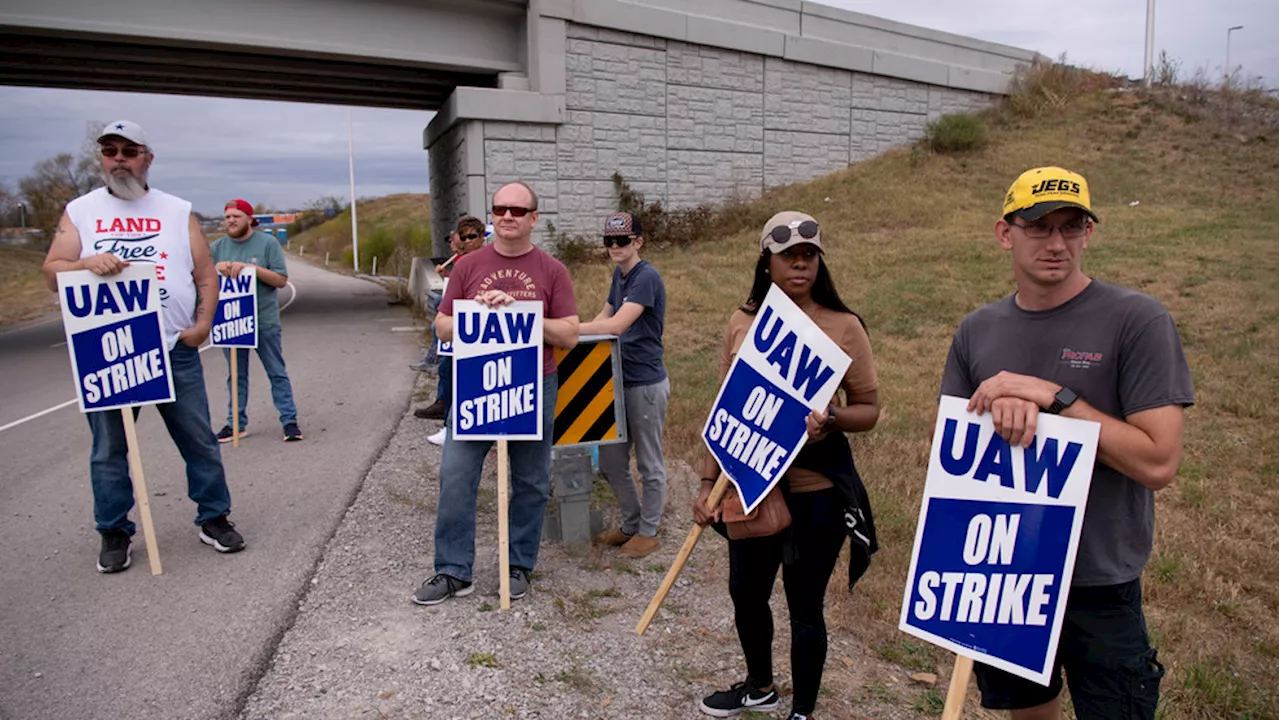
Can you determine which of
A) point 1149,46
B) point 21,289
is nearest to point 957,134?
point 1149,46

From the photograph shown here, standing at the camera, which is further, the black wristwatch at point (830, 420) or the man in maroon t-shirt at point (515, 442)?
the man in maroon t-shirt at point (515, 442)

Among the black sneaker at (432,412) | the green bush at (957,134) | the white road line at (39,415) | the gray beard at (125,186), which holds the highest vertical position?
the green bush at (957,134)

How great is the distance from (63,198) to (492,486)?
4691cm

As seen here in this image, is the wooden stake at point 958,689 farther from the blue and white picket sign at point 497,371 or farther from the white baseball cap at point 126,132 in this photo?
the white baseball cap at point 126,132

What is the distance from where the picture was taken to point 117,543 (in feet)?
15.7

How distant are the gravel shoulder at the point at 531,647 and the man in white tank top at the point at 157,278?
3.02 ft

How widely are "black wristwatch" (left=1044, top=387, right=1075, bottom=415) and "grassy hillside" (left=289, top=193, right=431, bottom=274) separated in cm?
2715

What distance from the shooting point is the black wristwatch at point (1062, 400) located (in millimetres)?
2137

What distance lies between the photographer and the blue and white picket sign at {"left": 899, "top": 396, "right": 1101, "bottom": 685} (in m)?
2.22

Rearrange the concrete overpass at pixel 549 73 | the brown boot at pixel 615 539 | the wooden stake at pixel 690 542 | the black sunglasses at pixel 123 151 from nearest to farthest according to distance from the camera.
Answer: the wooden stake at pixel 690 542 < the black sunglasses at pixel 123 151 < the brown boot at pixel 615 539 < the concrete overpass at pixel 549 73

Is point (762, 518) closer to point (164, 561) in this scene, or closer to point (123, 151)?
point (164, 561)

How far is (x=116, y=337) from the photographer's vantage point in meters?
4.72

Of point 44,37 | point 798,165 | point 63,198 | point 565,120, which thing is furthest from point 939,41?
point 63,198

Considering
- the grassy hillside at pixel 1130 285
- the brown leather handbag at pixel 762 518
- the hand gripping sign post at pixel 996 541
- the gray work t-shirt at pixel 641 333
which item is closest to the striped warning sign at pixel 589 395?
the gray work t-shirt at pixel 641 333
